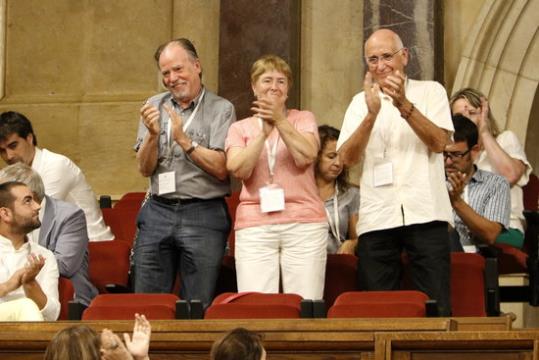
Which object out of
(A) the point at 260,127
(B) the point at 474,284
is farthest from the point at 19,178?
(B) the point at 474,284

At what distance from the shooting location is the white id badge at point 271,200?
5301 millimetres

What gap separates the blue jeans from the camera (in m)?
5.45

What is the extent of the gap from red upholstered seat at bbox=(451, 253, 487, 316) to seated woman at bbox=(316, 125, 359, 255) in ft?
1.93

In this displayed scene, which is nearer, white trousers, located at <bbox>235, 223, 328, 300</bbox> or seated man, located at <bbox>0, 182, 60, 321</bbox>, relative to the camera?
seated man, located at <bbox>0, 182, 60, 321</bbox>

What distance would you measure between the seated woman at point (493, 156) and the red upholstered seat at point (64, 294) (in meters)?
1.80

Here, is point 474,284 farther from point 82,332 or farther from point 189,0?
point 189,0

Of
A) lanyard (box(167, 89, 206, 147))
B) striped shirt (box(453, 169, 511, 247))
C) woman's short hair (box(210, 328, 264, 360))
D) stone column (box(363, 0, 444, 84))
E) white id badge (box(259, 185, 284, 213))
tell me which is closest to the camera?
woman's short hair (box(210, 328, 264, 360))

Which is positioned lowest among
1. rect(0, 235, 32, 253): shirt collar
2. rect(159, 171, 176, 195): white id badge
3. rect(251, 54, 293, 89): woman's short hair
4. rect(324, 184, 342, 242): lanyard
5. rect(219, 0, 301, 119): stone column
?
rect(0, 235, 32, 253): shirt collar

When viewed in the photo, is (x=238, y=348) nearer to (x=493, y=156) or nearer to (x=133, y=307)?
(x=133, y=307)

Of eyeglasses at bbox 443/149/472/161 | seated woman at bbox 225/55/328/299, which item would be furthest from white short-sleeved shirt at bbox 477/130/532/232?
seated woman at bbox 225/55/328/299

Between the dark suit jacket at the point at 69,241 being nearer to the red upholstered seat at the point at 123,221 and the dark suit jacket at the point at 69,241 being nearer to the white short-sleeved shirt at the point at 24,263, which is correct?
the white short-sleeved shirt at the point at 24,263

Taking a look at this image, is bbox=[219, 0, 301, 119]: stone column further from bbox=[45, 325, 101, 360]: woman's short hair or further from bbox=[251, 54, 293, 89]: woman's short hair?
bbox=[45, 325, 101, 360]: woman's short hair

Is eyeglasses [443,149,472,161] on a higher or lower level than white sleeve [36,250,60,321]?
higher

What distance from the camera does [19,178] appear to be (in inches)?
219
